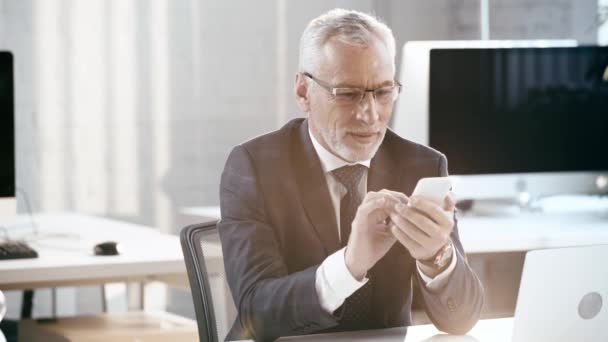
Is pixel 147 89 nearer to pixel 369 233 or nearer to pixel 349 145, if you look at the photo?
pixel 349 145

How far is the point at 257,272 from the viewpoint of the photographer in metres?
1.79

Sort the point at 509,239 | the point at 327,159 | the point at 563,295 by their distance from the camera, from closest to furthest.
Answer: the point at 563,295
the point at 327,159
the point at 509,239

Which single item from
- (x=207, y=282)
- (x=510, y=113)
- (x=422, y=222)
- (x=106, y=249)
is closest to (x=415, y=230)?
(x=422, y=222)

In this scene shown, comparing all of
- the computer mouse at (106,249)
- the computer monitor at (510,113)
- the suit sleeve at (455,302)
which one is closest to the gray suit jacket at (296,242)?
the suit sleeve at (455,302)

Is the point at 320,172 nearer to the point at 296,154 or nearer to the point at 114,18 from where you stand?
the point at 296,154

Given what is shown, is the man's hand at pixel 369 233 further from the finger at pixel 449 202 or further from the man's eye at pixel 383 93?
the man's eye at pixel 383 93

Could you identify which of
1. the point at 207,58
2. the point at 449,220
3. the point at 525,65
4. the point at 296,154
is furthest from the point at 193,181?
the point at 449,220

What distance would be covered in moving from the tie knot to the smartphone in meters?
0.46

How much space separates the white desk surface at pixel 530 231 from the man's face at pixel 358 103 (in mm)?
1111

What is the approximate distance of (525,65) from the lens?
A: 338 centimetres

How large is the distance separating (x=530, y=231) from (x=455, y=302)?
57.2 inches

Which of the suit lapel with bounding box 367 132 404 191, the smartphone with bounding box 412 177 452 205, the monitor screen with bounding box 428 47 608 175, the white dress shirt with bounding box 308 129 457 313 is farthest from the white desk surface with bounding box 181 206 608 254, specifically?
the smartphone with bounding box 412 177 452 205

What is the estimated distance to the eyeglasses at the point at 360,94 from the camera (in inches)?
73.7

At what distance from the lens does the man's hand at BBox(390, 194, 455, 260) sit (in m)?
1.55
